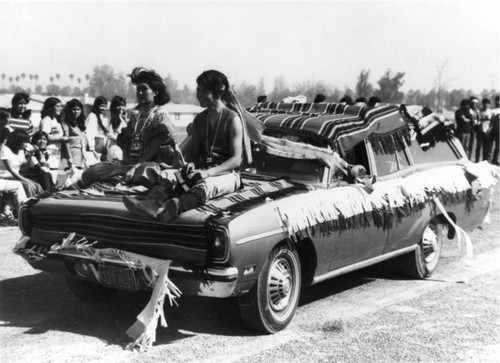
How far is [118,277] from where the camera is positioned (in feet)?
16.4

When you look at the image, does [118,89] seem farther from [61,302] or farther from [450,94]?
[61,302]

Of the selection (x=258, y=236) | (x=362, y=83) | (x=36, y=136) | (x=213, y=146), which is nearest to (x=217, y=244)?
(x=258, y=236)

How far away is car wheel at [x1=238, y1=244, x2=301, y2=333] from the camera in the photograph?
5.12 metres

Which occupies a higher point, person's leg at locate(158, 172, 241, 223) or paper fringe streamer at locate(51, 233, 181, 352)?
person's leg at locate(158, 172, 241, 223)

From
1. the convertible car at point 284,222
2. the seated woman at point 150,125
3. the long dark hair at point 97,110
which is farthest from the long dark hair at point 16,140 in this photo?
the seated woman at point 150,125

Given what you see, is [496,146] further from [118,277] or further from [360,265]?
[118,277]

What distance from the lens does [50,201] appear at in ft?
18.2

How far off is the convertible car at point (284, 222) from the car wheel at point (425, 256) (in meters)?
0.01

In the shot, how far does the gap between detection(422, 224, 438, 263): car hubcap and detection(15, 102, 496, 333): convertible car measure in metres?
0.02

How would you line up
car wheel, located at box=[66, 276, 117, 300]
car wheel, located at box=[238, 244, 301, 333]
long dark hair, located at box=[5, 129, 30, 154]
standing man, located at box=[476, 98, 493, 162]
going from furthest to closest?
1. standing man, located at box=[476, 98, 493, 162]
2. long dark hair, located at box=[5, 129, 30, 154]
3. car wheel, located at box=[66, 276, 117, 300]
4. car wheel, located at box=[238, 244, 301, 333]

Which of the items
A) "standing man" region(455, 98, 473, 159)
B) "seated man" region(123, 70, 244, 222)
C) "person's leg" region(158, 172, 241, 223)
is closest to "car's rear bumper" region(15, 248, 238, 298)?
"person's leg" region(158, 172, 241, 223)

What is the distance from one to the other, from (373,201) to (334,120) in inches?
32.2

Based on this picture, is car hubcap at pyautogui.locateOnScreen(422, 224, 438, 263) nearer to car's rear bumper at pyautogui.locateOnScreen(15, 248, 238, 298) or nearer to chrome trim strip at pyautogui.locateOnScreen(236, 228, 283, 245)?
chrome trim strip at pyautogui.locateOnScreen(236, 228, 283, 245)

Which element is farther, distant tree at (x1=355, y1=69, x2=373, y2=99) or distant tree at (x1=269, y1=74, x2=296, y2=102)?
distant tree at (x1=269, y1=74, x2=296, y2=102)
